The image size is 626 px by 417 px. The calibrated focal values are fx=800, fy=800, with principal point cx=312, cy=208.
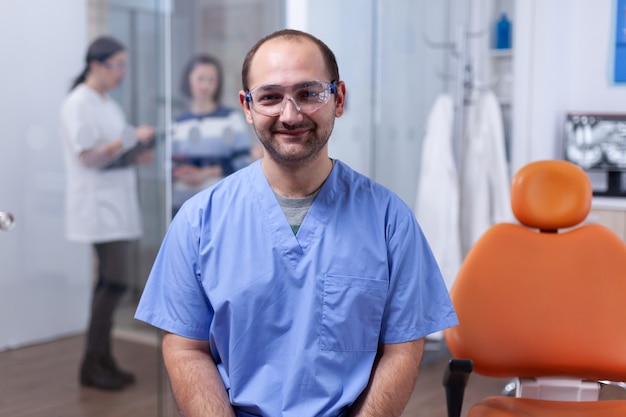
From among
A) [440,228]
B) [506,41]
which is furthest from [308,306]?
[506,41]

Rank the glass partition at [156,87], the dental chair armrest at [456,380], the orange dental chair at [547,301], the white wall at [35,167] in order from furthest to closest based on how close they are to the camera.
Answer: the glass partition at [156,87] < the white wall at [35,167] < the orange dental chair at [547,301] < the dental chair armrest at [456,380]

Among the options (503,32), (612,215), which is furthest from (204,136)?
(503,32)

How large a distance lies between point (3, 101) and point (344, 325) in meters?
1.16

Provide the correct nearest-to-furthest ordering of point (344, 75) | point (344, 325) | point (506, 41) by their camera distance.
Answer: point (344, 325), point (344, 75), point (506, 41)

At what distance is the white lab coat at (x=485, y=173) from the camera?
3.76 metres

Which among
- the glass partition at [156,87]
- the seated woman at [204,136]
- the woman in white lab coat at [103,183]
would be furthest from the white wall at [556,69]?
→ the woman in white lab coat at [103,183]

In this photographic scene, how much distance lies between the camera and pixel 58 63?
2.19 meters

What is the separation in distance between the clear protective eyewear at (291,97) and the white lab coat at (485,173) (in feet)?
7.96

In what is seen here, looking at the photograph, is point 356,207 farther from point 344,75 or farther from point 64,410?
point 344,75

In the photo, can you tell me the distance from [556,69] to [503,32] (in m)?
0.44

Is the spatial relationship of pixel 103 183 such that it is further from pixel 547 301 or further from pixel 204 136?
pixel 547 301

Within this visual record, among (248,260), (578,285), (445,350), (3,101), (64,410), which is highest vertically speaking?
(3,101)

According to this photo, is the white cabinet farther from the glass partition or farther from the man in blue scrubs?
the man in blue scrubs

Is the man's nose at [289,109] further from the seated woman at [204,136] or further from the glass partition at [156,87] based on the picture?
the seated woman at [204,136]
